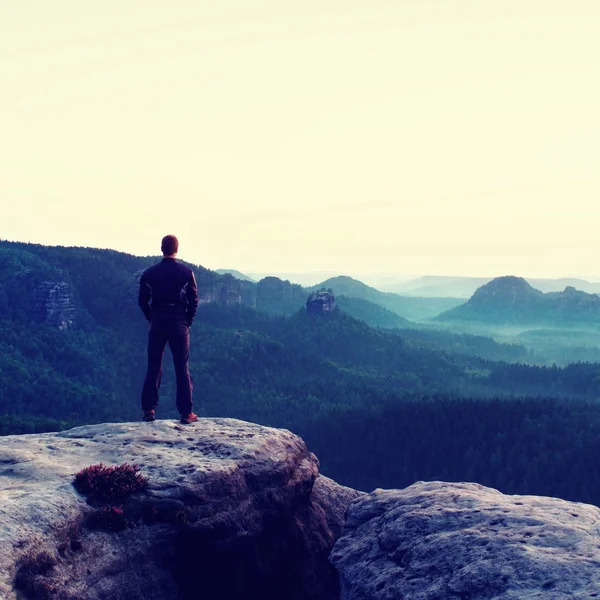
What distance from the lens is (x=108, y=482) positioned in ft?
71.7

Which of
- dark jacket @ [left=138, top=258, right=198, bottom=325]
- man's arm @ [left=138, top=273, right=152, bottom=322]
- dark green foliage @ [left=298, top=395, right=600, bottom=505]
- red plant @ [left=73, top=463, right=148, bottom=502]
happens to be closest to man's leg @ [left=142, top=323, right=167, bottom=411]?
dark jacket @ [left=138, top=258, right=198, bottom=325]

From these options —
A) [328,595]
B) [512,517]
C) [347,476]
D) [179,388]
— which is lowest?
[347,476]

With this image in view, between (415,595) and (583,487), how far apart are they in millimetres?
108853

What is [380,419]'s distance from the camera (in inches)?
6245

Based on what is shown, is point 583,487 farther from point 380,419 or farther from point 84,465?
point 84,465

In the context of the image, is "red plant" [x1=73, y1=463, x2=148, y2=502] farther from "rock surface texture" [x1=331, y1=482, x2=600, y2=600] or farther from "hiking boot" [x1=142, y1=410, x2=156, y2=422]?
"rock surface texture" [x1=331, y1=482, x2=600, y2=600]

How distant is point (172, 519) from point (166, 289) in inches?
362

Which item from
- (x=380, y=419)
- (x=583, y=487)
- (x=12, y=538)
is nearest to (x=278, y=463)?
(x=12, y=538)

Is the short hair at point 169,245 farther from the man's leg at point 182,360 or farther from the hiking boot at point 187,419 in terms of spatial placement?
the hiking boot at point 187,419

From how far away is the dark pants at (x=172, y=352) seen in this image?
1085 inches

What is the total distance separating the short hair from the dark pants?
8.97ft

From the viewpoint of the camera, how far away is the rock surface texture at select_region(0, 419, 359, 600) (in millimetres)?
19172

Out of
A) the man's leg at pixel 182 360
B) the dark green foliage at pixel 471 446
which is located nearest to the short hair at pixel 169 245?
the man's leg at pixel 182 360

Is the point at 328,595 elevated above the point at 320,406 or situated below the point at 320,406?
above
